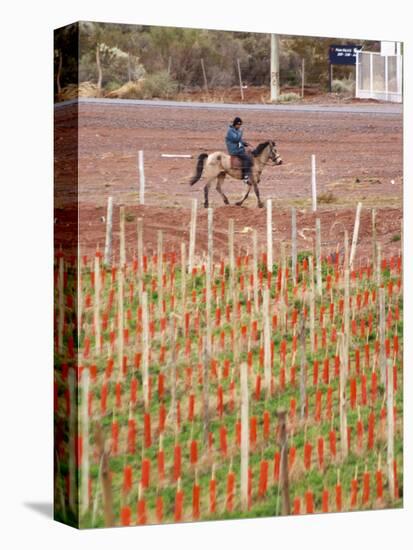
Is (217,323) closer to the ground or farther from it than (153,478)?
farther from it

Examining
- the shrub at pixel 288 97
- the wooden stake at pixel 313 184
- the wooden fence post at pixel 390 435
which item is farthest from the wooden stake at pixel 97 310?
the wooden fence post at pixel 390 435

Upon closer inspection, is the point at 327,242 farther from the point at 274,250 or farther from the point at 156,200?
the point at 156,200

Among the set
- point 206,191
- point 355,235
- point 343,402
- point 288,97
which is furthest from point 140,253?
point 343,402

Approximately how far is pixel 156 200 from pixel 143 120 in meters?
0.62

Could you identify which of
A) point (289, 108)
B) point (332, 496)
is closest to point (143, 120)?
point (289, 108)

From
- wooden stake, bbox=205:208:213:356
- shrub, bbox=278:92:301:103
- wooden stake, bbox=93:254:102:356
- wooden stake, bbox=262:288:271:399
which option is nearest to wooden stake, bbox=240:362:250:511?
wooden stake, bbox=262:288:271:399

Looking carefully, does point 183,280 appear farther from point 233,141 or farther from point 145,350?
point 233,141

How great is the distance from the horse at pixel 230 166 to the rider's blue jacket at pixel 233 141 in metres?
0.06

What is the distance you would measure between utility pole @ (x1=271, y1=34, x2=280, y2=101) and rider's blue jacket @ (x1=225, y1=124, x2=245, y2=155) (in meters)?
0.46

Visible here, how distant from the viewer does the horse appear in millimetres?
13188

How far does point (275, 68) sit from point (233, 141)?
0.73m

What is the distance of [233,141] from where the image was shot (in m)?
13.3

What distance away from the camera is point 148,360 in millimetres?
12883

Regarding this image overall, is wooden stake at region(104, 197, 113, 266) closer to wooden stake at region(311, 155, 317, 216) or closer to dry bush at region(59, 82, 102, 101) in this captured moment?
dry bush at region(59, 82, 102, 101)
